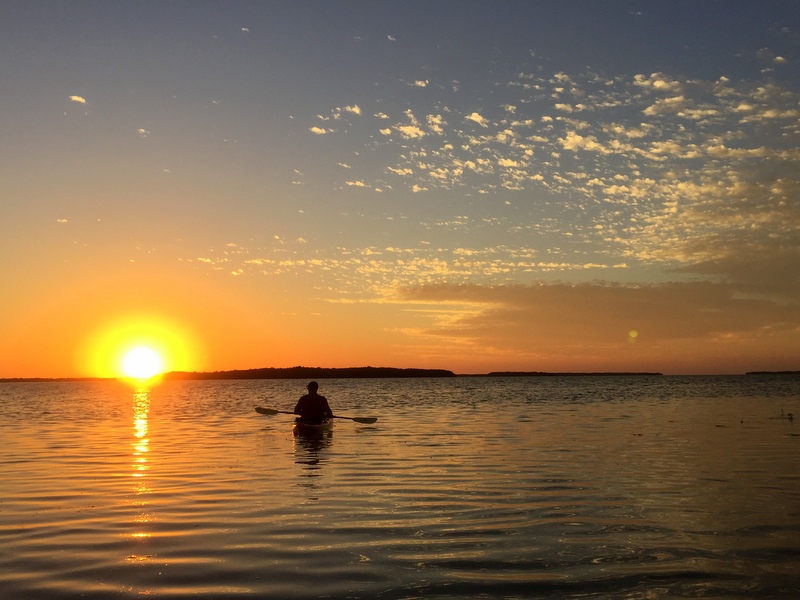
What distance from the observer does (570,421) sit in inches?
1474

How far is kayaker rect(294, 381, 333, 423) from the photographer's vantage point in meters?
30.8

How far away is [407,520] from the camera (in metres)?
12.3

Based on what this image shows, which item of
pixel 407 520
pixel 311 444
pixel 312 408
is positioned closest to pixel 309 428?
pixel 312 408

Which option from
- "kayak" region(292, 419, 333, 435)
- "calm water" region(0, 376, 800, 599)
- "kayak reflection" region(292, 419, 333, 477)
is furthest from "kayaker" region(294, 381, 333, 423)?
"calm water" region(0, 376, 800, 599)

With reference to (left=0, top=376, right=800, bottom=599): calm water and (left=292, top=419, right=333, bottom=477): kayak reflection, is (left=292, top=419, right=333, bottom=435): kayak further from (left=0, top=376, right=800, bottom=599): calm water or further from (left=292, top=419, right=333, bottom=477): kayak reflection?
(left=0, top=376, right=800, bottom=599): calm water

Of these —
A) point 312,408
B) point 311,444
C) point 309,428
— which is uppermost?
point 312,408

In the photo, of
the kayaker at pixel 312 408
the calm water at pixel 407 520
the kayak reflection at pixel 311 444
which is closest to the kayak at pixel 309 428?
the kayak reflection at pixel 311 444

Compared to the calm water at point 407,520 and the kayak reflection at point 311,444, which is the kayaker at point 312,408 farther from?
the calm water at point 407,520

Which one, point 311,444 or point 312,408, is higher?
point 312,408

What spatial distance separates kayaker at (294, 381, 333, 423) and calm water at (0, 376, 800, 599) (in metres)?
4.31

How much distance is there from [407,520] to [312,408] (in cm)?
1906

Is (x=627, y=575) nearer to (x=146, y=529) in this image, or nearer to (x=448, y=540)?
(x=448, y=540)

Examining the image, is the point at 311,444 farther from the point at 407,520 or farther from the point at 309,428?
the point at 407,520

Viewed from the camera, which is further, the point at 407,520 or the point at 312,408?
the point at 312,408
